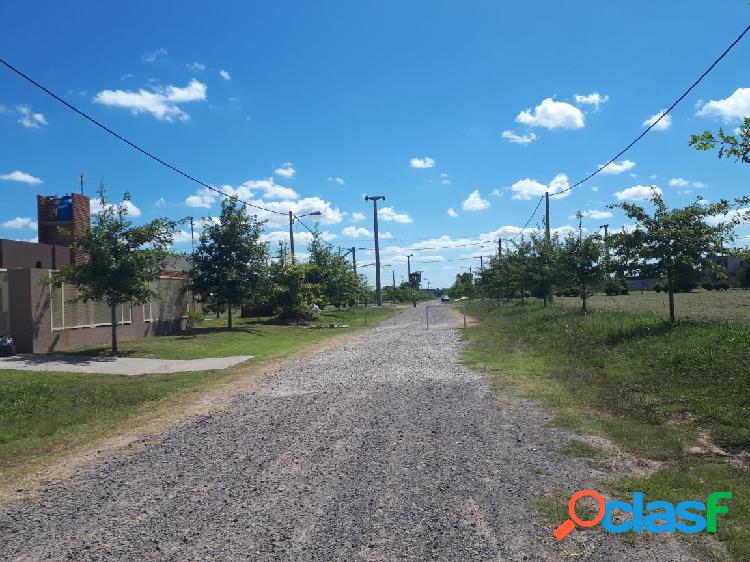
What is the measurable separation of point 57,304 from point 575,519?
19.0 m

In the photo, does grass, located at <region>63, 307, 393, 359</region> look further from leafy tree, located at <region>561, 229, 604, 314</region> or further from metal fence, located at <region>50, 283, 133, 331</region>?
leafy tree, located at <region>561, 229, 604, 314</region>

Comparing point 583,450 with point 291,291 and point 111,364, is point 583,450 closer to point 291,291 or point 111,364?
point 111,364

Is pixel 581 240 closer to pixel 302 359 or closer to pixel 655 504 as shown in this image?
pixel 302 359

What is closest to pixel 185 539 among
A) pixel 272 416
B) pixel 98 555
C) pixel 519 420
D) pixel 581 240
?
pixel 98 555

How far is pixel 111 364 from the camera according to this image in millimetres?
16453

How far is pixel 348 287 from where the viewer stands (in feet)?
Answer: 163

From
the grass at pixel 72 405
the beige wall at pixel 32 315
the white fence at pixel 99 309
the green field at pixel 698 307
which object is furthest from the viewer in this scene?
the green field at pixel 698 307

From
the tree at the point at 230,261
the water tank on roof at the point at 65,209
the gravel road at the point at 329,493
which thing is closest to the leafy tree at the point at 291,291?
the tree at the point at 230,261

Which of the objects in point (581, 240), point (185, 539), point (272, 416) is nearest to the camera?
point (185, 539)

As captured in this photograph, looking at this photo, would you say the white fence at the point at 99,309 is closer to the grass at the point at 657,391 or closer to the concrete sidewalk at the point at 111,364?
the concrete sidewalk at the point at 111,364

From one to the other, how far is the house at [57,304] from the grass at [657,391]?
13296 millimetres

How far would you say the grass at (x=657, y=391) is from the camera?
223 inches

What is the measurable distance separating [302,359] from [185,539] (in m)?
13.0

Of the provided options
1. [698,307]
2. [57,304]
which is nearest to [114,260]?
[57,304]
